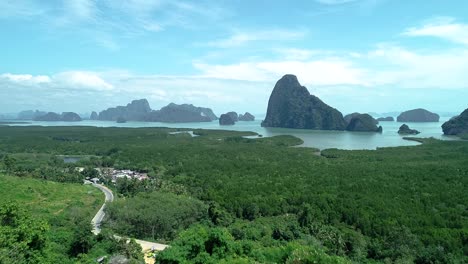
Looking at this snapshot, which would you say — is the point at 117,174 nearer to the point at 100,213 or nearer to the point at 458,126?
the point at 100,213

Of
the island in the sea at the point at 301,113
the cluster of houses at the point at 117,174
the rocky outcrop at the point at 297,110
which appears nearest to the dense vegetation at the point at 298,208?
the cluster of houses at the point at 117,174

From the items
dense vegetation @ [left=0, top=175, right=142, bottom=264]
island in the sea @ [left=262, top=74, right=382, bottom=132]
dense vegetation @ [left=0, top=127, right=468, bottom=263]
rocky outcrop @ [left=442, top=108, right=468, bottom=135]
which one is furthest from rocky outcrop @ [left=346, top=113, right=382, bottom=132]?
dense vegetation @ [left=0, top=175, right=142, bottom=264]

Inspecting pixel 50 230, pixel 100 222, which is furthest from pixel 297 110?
pixel 50 230

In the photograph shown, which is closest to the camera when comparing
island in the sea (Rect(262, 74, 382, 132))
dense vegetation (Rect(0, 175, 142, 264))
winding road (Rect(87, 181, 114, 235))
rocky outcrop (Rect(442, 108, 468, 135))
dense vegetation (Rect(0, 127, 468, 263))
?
dense vegetation (Rect(0, 175, 142, 264))

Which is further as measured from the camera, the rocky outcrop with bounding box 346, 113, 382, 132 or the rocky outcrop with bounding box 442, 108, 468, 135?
the rocky outcrop with bounding box 346, 113, 382, 132

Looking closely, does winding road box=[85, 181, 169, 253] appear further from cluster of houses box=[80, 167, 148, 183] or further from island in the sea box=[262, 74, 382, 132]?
island in the sea box=[262, 74, 382, 132]

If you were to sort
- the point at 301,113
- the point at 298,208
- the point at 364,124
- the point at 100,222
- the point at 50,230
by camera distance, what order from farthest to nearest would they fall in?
the point at 301,113, the point at 364,124, the point at 298,208, the point at 100,222, the point at 50,230

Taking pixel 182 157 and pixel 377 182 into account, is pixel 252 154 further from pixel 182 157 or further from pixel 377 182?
pixel 377 182

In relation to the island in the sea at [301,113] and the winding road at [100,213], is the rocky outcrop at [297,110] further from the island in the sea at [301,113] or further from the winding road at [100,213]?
the winding road at [100,213]
